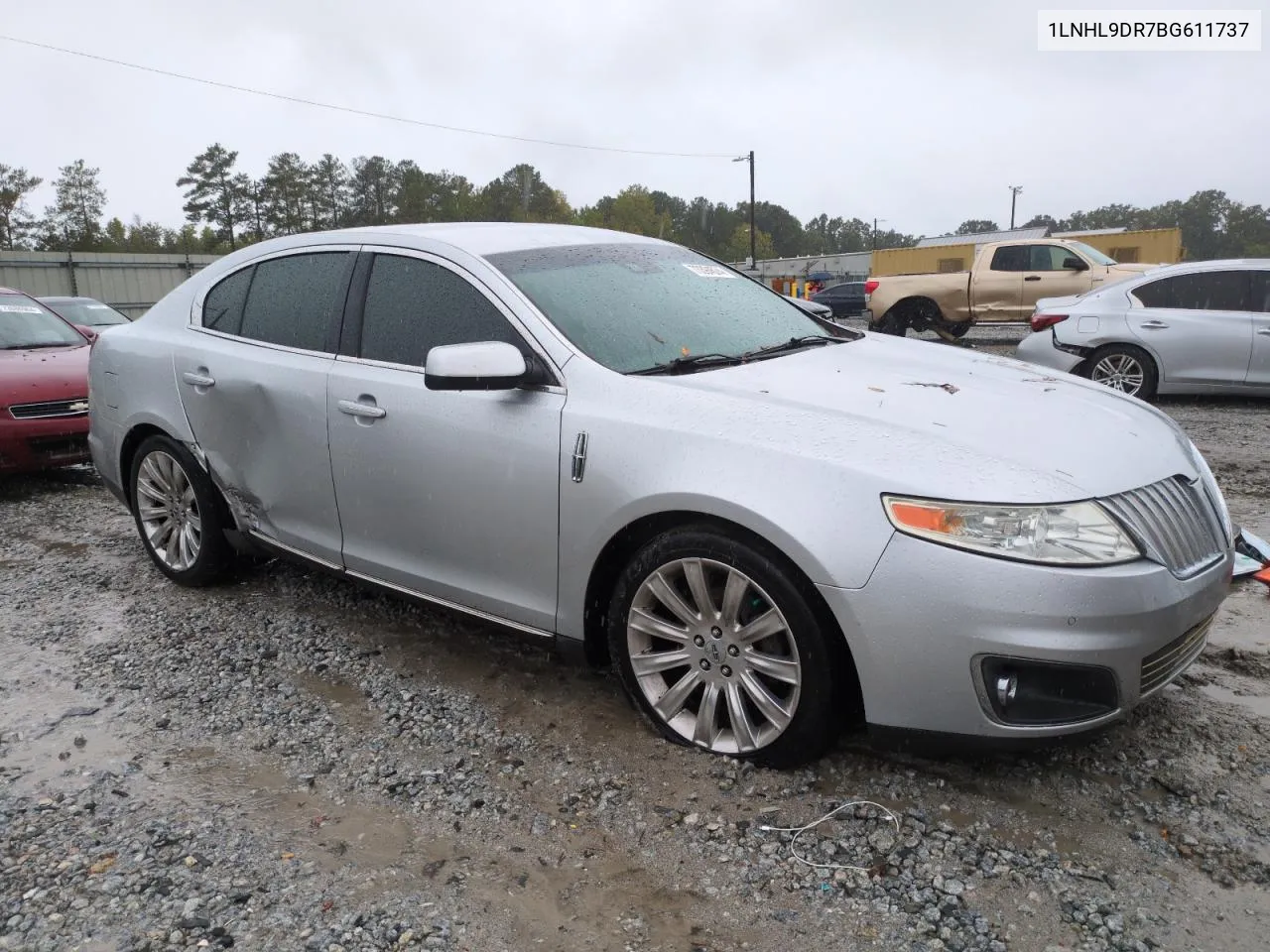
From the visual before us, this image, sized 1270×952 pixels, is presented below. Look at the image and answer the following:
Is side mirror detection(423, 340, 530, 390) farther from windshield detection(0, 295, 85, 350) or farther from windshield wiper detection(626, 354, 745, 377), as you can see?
windshield detection(0, 295, 85, 350)

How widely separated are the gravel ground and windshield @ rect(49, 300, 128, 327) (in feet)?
33.0

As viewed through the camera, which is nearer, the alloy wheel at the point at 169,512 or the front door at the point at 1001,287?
the alloy wheel at the point at 169,512

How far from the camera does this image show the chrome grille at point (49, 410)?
679cm

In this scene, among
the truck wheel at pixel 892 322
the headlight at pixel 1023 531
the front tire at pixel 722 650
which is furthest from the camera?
the truck wheel at pixel 892 322

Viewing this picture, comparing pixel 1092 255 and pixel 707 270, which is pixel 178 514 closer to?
pixel 707 270

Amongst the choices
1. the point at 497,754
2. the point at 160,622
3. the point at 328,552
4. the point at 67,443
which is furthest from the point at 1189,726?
the point at 67,443

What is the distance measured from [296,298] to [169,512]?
1386mm

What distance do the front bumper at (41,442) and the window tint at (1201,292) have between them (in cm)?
936

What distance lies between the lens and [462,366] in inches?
113

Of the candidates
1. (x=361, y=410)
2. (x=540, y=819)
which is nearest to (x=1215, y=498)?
(x=540, y=819)

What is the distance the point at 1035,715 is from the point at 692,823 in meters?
0.94

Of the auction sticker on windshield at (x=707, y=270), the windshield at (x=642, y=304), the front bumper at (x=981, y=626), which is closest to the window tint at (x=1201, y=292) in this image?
the windshield at (x=642, y=304)

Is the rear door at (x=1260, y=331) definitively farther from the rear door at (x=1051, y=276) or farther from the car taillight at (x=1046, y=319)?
the rear door at (x=1051, y=276)

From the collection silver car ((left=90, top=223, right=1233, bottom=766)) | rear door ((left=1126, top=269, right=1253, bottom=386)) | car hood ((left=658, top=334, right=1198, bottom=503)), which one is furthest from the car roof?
rear door ((left=1126, top=269, right=1253, bottom=386))
